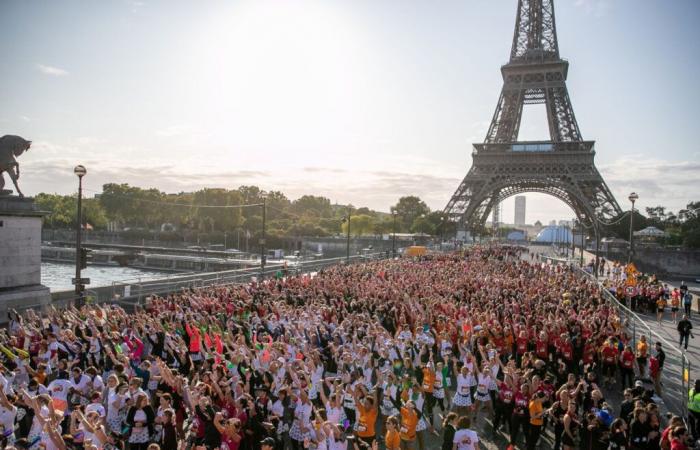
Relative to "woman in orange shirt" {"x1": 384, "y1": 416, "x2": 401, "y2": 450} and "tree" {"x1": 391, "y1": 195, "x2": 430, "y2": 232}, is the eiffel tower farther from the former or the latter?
"woman in orange shirt" {"x1": 384, "y1": 416, "x2": 401, "y2": 450}

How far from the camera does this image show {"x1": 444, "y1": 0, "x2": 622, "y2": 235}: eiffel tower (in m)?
70.8

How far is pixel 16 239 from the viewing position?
20.4 m

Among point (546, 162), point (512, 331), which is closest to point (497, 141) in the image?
point (546, 162)

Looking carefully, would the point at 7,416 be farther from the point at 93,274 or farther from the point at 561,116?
the point at 561,116

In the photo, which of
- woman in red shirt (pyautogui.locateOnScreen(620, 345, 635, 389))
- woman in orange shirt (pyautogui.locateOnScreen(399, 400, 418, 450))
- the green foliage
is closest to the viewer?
woman in orange shirt (pyautogui.locateOnScreen(399, 400, 418, 450))

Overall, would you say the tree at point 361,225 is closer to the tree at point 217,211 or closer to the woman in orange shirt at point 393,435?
the tree at point 217,211

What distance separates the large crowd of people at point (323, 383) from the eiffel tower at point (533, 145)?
5762 cm

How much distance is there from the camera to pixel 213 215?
10094 centimetres

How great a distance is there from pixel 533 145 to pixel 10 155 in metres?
67.0

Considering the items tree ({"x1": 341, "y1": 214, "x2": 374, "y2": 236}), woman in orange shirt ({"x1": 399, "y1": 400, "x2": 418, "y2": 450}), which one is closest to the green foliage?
tree ({"x1": 341, "y1": 214, "x2": 374, "y2": 236})

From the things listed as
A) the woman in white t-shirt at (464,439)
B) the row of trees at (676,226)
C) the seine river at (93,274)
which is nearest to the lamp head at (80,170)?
the woman in white t-shirt at (464,439)

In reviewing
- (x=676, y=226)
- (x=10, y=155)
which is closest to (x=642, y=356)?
(x=10, y=155)

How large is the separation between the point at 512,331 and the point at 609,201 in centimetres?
6098

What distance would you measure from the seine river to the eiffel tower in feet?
144
